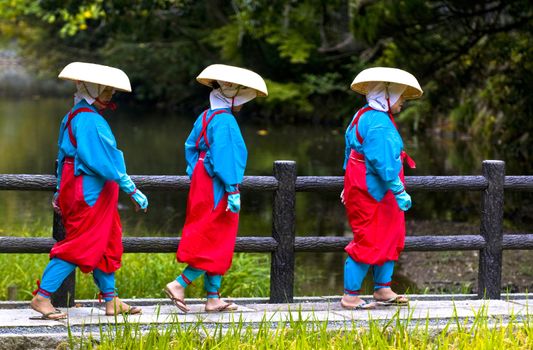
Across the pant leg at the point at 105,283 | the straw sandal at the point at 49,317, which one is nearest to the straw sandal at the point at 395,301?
the pant leg at the point at 105,283

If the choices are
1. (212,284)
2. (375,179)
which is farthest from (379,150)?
(212,284)

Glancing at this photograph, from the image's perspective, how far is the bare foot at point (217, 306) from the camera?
21.2ft

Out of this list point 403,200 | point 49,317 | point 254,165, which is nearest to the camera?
point 49,317

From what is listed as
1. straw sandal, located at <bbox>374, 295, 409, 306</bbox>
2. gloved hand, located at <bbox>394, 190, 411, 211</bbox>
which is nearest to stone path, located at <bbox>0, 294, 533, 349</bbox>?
straw sandal, located at <bbox>374, 295, 409, 306</bbox>

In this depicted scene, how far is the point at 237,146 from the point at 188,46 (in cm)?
3228

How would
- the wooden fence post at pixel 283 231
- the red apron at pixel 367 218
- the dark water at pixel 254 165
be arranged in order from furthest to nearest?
the dark water at pixel 254 165 < the wooden fence post at pixel 283 231 < the red apron at pixel 367 218

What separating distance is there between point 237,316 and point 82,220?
1.07 metres

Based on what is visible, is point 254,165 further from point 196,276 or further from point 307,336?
point 307,336

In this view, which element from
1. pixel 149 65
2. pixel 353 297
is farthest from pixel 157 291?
pixel 149 65

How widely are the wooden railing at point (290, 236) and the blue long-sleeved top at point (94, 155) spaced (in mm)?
646

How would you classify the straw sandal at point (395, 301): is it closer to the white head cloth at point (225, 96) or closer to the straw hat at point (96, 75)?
the white head cloth at point (225, 96)

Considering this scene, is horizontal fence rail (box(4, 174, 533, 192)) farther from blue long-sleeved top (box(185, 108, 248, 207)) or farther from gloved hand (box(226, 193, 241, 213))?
gloved hand (box(226, 193, 241, 213))

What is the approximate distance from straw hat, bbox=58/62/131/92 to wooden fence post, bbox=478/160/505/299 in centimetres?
275

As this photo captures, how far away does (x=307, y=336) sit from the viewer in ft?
18.3
